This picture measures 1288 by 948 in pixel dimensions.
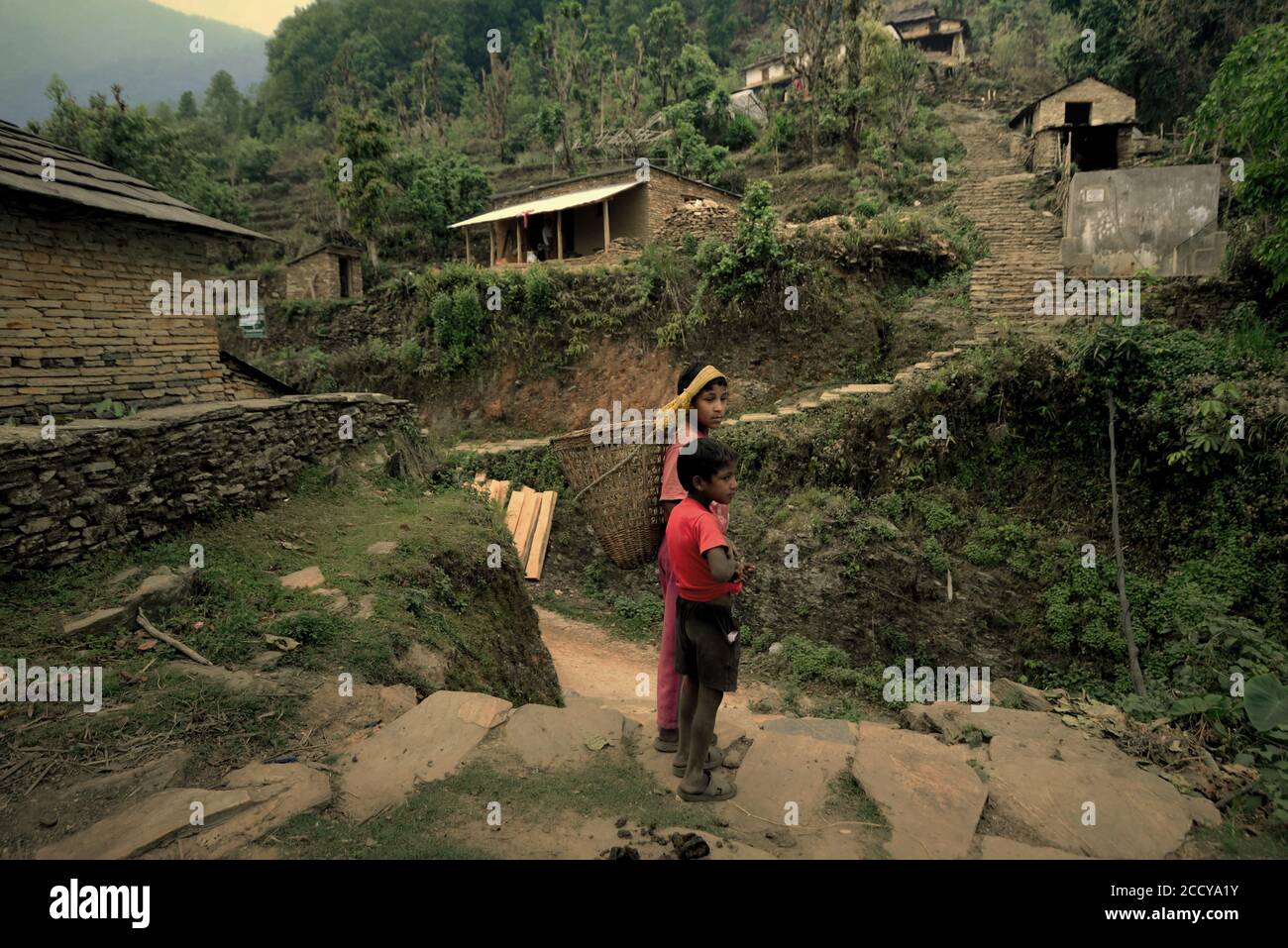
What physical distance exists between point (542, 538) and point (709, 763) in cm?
783

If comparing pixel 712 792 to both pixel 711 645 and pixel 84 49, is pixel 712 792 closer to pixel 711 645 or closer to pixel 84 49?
pixel 711 645

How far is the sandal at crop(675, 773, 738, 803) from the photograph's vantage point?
307 centimetres

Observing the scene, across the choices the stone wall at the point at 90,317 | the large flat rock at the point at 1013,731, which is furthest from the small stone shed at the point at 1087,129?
the stone wall at the point at 90,317

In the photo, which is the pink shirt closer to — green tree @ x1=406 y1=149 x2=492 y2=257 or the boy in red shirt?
the boy in red shirt

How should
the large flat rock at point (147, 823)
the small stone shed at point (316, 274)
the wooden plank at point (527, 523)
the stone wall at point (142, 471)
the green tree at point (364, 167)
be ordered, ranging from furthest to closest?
1. the small stone shed at point (316, 274)
2. the green tree at point (364, 167)
3. the wooden plank at point (527, 523)
4. the stone wall at point (142, 471)
5. the large flat rock at point (147, 823)

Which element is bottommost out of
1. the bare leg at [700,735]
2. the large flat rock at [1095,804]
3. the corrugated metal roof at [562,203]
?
the large flat rock at [1095,804]

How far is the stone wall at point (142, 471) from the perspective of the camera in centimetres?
473

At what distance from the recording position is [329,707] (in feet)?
13.1

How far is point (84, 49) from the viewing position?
36.4 m

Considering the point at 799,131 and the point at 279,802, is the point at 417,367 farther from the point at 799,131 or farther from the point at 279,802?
the point at 799,131

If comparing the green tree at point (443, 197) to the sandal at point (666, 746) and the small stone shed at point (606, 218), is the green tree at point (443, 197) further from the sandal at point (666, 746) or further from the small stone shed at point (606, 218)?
the sandal at point (666, 746)

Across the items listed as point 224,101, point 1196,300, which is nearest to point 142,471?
point 1196,300

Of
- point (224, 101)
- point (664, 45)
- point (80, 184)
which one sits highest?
point (224, 101)

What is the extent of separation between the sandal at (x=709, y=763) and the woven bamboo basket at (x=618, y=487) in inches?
205
